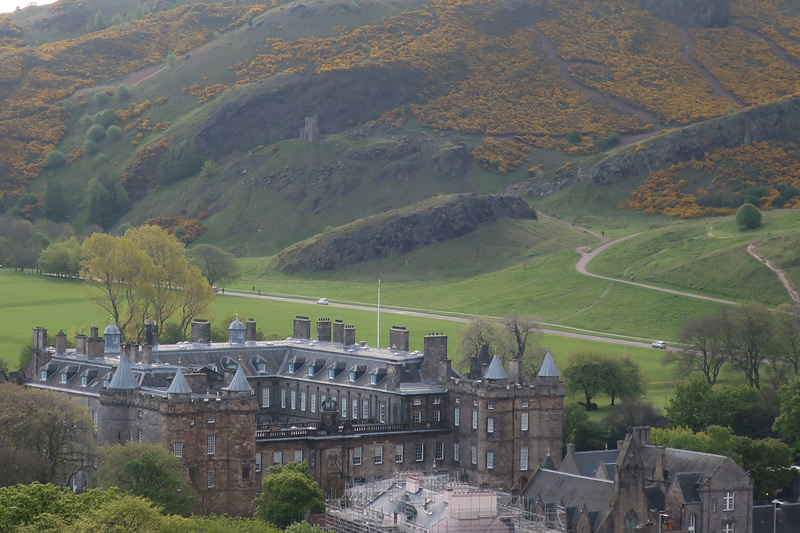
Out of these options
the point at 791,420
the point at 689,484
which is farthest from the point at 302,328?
the point at 689,484

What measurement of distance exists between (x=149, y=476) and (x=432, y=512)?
2031 cm

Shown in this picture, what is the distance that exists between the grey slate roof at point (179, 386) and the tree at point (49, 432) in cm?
627

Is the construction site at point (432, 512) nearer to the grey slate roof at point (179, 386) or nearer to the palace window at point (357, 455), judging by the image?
the grey slate roof at point (179, 386)

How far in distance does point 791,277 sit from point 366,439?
90664mm

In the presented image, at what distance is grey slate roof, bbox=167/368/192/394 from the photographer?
110312 mm

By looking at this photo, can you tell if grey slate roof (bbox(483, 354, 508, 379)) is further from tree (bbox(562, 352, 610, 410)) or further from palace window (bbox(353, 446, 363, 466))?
tree (bbox(562, 352, 610, 410))

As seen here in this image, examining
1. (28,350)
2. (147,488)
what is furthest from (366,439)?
(28,350)

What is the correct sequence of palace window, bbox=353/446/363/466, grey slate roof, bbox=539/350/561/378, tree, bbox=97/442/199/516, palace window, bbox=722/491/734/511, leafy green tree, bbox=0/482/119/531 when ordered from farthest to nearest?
grey slate roof, bbox=539/350/561/378 → palace window, bbox=353/446/363/466 → palace window, bbox=722/491/734/511 → tree, bbox=97/442/199/516 → leafy green tree, bbox=0/482/119/531

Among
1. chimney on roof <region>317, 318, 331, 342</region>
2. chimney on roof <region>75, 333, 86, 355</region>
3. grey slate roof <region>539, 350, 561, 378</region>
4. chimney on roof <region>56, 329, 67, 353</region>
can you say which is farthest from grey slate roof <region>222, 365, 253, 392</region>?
chimney on roof <region>317, 318, 331, 342</region>

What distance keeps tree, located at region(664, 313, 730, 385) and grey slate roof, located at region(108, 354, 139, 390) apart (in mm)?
64150

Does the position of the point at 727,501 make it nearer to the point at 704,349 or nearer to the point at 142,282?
the point at 704,349

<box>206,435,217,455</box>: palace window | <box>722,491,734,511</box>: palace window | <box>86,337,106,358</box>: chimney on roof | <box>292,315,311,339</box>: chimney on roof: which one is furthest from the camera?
<box>292,315,311,339</box>: chimney on roof

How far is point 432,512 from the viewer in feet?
309

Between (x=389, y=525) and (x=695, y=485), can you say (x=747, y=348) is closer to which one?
(x=695, y=485)
